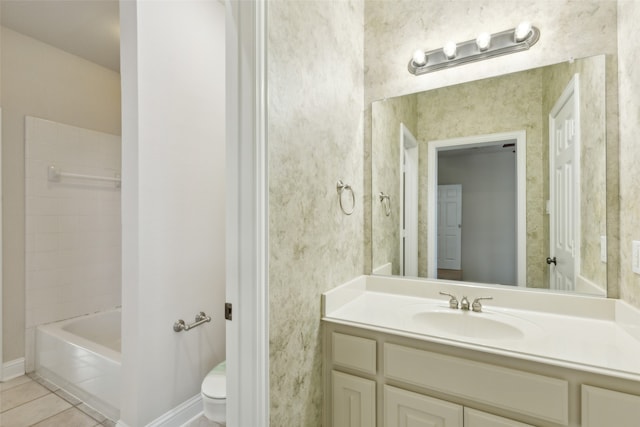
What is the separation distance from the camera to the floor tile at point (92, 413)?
188cm

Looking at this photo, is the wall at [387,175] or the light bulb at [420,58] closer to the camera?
the light bulb at [420,58]

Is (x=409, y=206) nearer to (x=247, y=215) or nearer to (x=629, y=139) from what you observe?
(x=629, y=139)

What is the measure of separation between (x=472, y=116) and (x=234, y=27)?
1.26m

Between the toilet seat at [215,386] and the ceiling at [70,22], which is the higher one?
the ceiling at [70,22]

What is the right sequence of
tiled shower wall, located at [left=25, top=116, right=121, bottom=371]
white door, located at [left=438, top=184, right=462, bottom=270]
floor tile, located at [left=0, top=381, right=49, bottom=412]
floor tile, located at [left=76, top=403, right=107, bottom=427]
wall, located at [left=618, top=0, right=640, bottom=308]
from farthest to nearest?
tiled shower wall, located at [left=25, top=116, right=121, bottom=371] → floor tile, located at [left=0, top=381, right=49, bottom=412] → floor tile, located at [left=76, top=403, right=107, bottom=427] → white door, located at [left=438, top=184, right=462, bottom=270] → wall, located at [left=618, top=0, right=640, bottom=308]

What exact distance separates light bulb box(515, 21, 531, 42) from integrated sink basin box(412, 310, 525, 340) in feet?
4.34

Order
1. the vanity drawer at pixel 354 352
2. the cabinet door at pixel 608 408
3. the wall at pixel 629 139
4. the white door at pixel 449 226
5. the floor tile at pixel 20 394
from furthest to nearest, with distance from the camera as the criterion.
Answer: the floor tile at pixel 20 394
the white door at pixel 449 226
the vanity drawer at pixel 354 352
the wall at pixel 629 139
the cabinet door at pixel 608 408

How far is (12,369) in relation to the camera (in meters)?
2.31

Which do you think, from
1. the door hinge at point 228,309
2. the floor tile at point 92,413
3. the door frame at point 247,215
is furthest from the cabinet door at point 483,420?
the floor tile at point 92,413

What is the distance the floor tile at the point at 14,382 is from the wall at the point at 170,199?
53.2 inches

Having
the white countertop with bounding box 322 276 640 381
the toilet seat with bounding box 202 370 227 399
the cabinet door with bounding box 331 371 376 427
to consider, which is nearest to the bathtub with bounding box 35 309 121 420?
the toilet seat with bounding box 202 370 227 399

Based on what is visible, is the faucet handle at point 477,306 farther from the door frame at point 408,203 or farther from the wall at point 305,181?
the wall at point 305,181

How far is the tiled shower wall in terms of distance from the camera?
7.89 ft

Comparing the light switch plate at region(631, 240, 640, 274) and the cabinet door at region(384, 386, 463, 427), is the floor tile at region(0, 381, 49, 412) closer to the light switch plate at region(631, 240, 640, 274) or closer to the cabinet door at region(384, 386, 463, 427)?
the cabinet door at region(384, 386, 463, 427)
